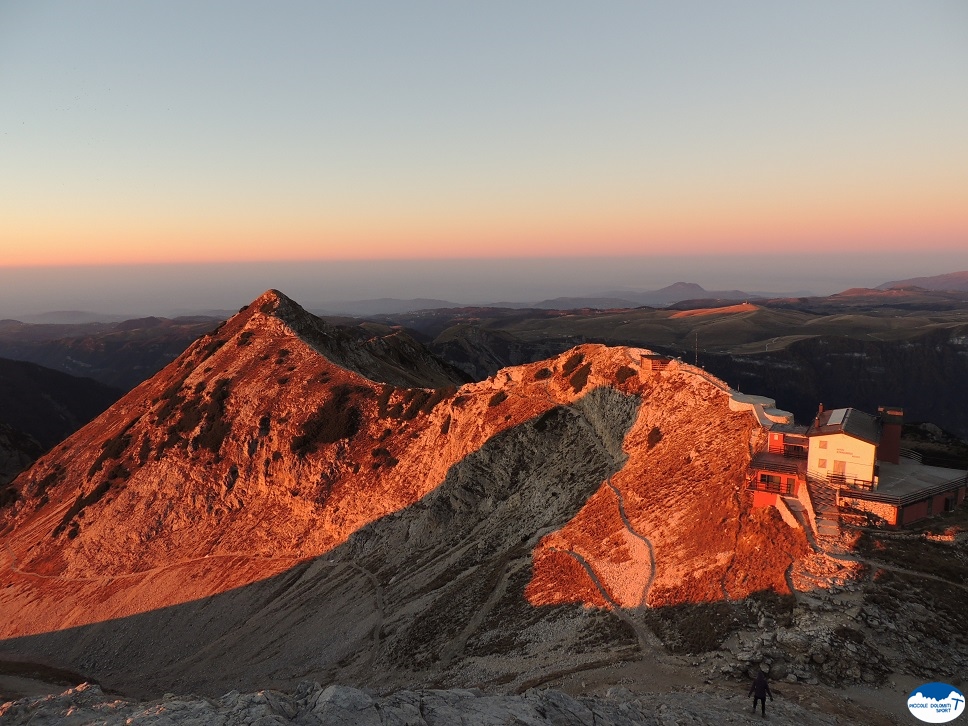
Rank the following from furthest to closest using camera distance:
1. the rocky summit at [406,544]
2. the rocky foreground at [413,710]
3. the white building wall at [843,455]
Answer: the white building wall at [843,455] → the rocky summit at [406,544] → the rocky foreground at [413,710]

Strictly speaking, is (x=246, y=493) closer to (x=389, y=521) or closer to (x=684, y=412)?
(x=389, y=521)

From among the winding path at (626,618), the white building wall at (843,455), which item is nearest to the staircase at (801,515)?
the white building wall at (843,455)

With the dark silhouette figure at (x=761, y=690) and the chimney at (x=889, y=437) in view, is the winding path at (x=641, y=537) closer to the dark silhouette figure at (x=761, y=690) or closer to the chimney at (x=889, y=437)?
the dark silhouette figure at (x=761, y=690)

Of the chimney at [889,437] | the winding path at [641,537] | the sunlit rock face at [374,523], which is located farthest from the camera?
the chimney at [889,437]

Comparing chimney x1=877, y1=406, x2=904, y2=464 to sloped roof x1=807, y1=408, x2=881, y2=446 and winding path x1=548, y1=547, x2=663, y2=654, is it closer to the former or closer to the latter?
sloped roof x1=807, y1=408, x2=881, y2=446

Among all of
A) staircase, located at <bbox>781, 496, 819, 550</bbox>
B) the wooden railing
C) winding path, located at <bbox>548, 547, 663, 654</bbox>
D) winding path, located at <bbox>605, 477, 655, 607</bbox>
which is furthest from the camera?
the wooden railing

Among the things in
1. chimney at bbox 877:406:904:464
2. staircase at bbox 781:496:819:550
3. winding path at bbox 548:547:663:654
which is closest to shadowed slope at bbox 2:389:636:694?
winding path at bbox 548:547:663:654
